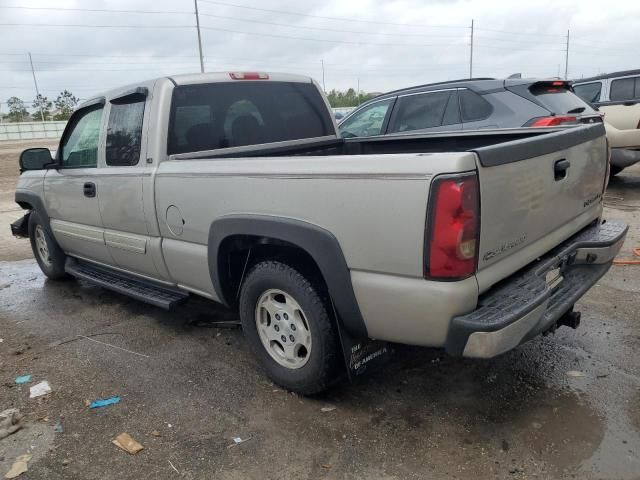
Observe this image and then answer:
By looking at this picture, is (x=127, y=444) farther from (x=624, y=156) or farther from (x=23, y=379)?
(x=624, y=156)

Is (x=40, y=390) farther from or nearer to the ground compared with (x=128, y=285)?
nearer to the ground

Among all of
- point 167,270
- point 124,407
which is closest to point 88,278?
point 167,270

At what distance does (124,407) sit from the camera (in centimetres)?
326

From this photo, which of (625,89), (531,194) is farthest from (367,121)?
(625,89)

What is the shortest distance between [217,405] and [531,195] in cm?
212

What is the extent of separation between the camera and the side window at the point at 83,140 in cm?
450

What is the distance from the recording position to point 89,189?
14.6 ft

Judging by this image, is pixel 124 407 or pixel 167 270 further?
pixel 167 270

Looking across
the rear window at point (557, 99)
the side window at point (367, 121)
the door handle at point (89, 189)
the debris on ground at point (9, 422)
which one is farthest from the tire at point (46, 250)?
the rear window at point (557, 99)

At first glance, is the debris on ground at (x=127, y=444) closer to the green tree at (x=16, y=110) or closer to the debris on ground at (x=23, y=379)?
the debris on ground at (x=23, y=379)

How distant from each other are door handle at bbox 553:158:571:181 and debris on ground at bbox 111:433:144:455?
2625 millimetres

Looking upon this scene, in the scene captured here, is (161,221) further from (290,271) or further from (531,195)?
(531,195)

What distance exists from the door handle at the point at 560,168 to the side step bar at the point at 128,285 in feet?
8.51

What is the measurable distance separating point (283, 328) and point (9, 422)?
165cm
